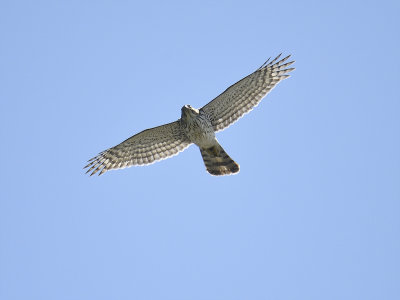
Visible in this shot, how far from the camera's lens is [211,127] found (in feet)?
55.7

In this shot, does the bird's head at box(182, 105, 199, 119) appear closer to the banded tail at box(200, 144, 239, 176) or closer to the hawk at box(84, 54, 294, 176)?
the hawk at box(84, 54, 294, 176)

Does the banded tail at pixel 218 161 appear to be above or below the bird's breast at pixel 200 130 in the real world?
below

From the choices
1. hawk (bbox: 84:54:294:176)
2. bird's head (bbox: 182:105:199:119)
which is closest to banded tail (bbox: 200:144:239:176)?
hawk (bbox: 84:54:294:176)

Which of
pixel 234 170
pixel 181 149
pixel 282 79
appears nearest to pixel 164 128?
pixel 181 149

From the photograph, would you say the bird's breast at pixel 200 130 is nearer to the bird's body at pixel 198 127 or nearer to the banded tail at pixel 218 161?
the bird's body at pixel 198 127

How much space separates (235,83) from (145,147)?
292cm

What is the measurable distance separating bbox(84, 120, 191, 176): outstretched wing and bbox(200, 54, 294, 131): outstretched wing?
39.8 inches

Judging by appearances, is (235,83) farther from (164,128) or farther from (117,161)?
(117,161)

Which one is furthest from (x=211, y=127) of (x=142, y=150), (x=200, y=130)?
(x=142, y=150)

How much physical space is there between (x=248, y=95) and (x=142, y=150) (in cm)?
305

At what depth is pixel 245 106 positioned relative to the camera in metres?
17.2

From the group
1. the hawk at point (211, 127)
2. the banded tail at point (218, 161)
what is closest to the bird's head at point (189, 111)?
the hawk at point (211, 127)

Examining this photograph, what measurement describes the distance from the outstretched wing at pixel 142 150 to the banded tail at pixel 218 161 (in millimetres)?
630

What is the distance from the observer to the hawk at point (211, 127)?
1686 cm
